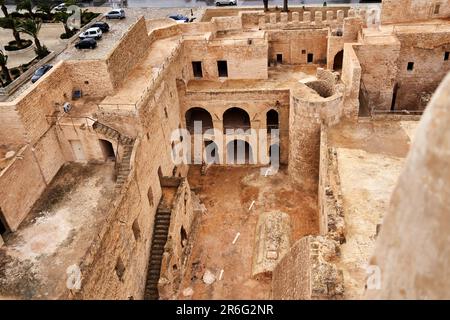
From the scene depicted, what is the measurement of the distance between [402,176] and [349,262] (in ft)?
30.9

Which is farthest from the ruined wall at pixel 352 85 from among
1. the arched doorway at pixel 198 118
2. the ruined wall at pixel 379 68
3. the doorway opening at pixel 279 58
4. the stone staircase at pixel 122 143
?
the stone staircase at pixel 122 143

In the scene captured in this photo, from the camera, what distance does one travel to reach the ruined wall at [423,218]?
21.4 ft

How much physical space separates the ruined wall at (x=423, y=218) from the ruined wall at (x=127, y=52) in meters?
17.6

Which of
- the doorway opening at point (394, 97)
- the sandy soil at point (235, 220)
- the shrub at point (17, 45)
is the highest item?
the shrub at point (17, 45)

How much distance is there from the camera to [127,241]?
18.5 m

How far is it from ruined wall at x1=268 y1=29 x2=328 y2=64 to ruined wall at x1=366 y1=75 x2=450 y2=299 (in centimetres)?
2349

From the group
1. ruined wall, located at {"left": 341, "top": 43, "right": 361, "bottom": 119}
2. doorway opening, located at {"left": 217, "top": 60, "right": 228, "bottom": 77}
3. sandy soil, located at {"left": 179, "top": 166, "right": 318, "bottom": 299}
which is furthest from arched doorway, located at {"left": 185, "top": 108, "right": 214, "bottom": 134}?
ruined wall, located at {"left": 341, "top": 43, "right": 361, "bottom": 119}

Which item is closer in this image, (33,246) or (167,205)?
(33,246)

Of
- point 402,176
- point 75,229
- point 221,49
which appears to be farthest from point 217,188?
point 402,176

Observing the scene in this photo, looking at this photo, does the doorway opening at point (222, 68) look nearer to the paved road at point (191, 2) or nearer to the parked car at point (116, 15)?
the parked car at point (116, 15)

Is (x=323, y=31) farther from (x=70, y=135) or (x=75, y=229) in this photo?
(x=75, y=229)

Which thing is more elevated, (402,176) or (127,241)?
(402,176)

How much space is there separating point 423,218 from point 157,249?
53.6 ft

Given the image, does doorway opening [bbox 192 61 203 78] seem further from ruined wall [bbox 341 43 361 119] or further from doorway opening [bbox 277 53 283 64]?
ruined wall [bbox 341 43 361 119]
